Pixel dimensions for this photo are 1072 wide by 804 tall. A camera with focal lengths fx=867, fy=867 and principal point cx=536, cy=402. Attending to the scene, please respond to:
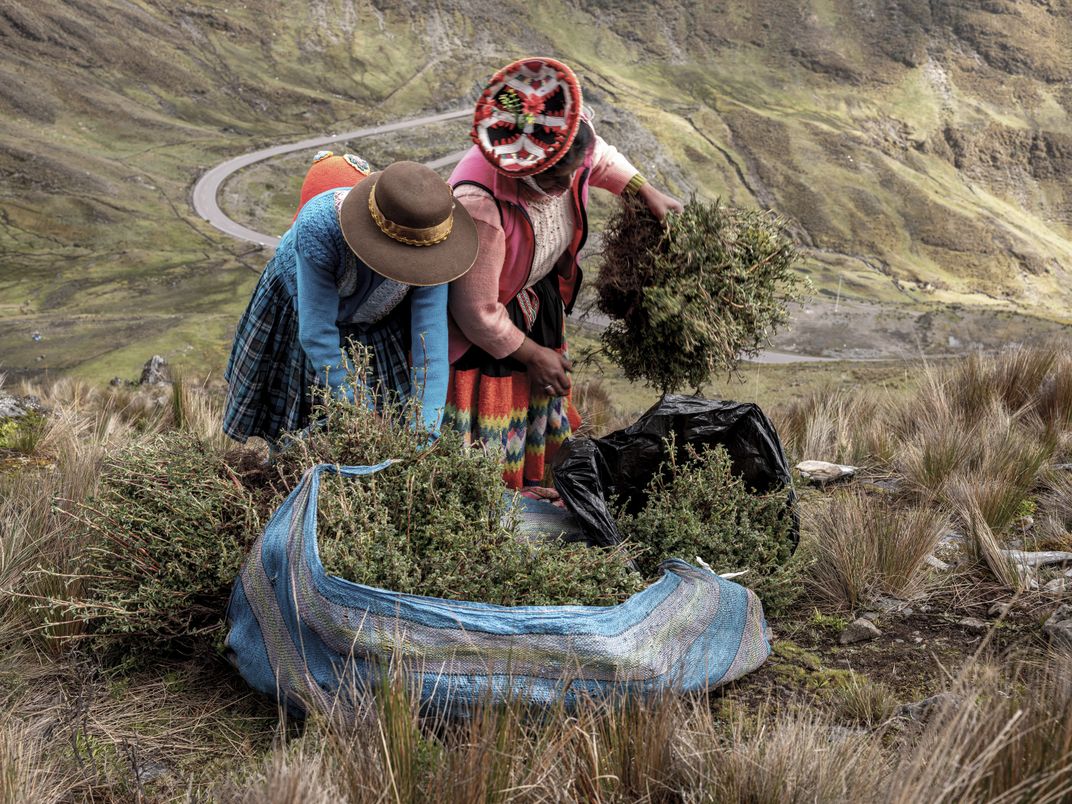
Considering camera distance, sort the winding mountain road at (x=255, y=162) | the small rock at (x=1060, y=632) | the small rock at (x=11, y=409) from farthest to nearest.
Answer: the winding mountain road at (x=255, y=162) → the small rock at (x=11, y=409) → the small rock at (x=1060, y=632)

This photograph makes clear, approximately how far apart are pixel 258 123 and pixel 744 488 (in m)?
62.7

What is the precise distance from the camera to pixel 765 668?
2.47 m

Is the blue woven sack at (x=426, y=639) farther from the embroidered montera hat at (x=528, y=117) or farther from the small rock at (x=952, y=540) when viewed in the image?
the small rock at (x=952, y=540)

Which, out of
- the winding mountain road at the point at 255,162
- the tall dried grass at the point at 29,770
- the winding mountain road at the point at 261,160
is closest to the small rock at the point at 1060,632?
the tall dried grass at the point at 29,770

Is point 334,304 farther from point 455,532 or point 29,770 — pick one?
point 29,770

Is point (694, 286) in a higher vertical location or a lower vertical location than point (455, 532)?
higher

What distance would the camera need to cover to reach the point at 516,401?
11.4 ft

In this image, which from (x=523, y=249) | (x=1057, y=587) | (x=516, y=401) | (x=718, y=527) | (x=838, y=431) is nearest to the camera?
(x=1057, y=587)

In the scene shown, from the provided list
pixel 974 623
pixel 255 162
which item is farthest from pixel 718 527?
pixel 255 162

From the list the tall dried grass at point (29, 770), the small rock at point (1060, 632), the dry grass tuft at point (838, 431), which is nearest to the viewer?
the tall dried grass at point (29, 770)

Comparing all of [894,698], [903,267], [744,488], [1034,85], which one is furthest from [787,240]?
[1034,85]

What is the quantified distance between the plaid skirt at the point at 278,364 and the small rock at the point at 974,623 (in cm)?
193

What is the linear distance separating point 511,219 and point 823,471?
2212 mm

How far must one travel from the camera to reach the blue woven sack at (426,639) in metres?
1.93
